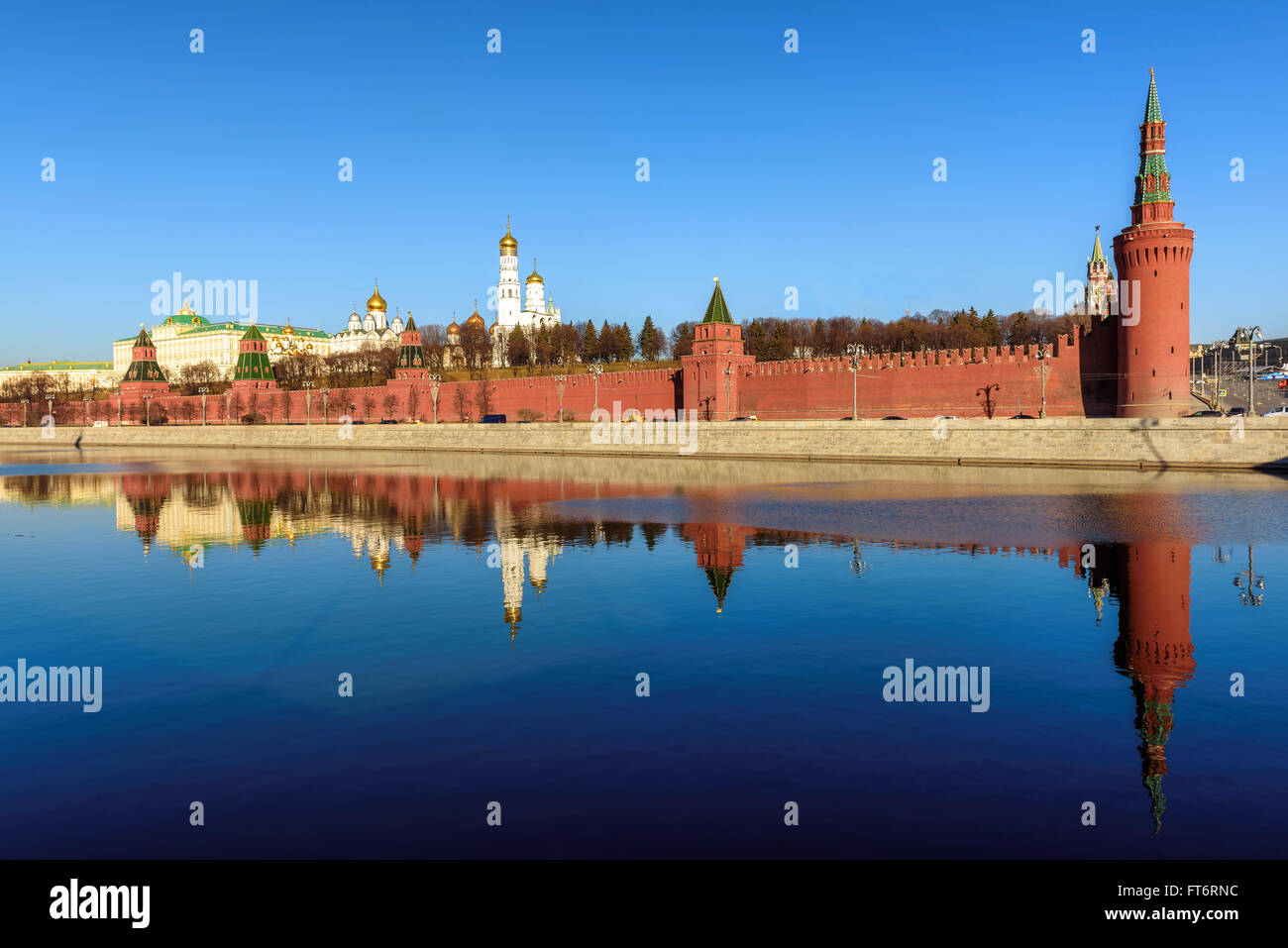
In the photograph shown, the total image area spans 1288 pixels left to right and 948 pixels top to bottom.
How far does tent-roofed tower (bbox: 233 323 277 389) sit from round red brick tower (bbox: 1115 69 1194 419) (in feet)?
196

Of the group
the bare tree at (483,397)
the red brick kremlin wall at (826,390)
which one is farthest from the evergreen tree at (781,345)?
the bare tree at (483,397)

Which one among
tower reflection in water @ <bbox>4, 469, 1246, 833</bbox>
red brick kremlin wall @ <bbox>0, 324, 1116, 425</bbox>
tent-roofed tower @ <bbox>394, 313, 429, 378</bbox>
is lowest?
tower reflection in water @ <bbox>4, 469, 1246, 833</bbox>

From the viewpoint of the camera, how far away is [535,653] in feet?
27.2

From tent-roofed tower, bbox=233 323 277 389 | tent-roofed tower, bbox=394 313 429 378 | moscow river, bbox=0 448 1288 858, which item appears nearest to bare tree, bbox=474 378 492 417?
tent-roofed tower, bbox=394 313 429 378

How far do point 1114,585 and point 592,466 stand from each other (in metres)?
24.2

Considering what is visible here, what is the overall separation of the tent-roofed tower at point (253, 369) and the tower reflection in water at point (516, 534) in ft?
132

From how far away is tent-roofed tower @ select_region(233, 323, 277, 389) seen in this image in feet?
225

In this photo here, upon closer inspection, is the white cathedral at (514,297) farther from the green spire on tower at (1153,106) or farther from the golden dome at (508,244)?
the green spire on tower at (1153,106)

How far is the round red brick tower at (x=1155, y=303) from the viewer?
32094 millimetres

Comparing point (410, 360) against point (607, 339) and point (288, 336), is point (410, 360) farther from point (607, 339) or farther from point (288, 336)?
point (288, 336)

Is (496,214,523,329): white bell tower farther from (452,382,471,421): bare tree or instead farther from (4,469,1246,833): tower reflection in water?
(4,469,1246,833): tower reflection in water

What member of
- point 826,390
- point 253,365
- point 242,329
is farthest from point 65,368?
point 826,390
